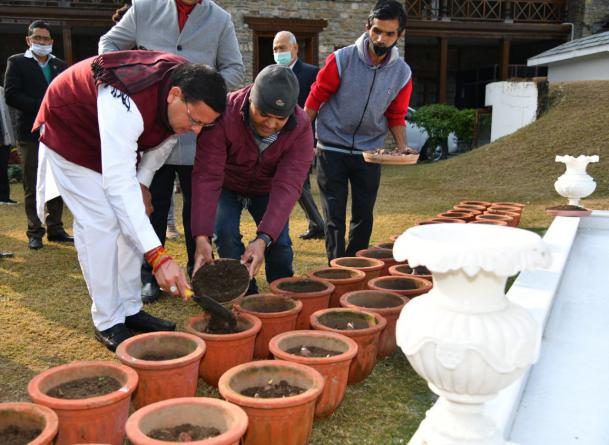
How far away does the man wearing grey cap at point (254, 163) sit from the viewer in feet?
8.14

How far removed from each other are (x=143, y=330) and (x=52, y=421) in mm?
1232

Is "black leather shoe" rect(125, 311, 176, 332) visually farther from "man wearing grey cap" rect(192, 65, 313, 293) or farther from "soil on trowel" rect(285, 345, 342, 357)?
"soil on trowel" rect(285, 345, 342, 357)

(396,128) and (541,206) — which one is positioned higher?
(396,128)

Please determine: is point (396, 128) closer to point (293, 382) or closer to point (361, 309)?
point (361, 309)

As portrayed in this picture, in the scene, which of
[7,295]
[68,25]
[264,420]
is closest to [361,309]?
[264,420]

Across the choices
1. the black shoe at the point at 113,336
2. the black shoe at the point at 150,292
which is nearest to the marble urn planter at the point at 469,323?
the black shoe at the point at 113,336

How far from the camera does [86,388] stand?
1.93 meters

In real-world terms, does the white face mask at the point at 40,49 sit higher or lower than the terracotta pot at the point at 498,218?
higher

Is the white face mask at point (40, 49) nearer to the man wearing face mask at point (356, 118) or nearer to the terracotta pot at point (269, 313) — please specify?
the man wearing face mask at point (356, 118)

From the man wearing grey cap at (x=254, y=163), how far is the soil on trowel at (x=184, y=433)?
0.93m

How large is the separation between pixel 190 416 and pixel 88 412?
0.30m

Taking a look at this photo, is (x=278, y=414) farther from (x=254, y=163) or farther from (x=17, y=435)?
(x=254, y=163)

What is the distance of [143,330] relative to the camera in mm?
2852

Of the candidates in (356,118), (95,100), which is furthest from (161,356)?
(356,118)
